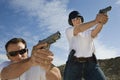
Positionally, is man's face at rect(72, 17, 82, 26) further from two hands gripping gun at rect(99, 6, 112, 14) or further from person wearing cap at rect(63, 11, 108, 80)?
two hands gripping gun at rect(99, 6, 112, 14)

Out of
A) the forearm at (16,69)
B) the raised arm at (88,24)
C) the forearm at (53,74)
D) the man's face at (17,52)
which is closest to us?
the forearm at (16,69)

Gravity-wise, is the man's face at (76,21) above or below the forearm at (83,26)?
above

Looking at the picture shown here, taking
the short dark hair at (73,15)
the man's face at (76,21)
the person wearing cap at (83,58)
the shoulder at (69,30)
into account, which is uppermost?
the short dark hair at (73,15)

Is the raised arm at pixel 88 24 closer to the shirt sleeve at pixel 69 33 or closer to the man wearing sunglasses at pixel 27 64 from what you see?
the shirt sleeve at pixel 69 33

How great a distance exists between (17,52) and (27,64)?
2.85 feet

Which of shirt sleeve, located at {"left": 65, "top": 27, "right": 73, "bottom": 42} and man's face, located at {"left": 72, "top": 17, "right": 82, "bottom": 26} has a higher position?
man's face, located at {"left": 72, "top": 17, "right": 82, "bottom": 26}

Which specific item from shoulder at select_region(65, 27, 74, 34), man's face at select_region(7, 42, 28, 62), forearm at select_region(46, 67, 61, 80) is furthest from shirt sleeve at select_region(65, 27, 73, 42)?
forearm at select_region(46, 67, 61, 80)

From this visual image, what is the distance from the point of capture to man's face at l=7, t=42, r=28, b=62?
4898 mm

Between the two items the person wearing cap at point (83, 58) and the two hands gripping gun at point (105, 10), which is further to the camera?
the person wearing cap at point (83, 58)

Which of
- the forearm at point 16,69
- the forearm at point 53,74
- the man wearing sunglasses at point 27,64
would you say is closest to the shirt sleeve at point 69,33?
the man wearing sunglasses at point 27,64

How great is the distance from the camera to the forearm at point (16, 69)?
13.6ft

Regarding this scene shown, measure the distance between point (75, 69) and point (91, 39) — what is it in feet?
2.62

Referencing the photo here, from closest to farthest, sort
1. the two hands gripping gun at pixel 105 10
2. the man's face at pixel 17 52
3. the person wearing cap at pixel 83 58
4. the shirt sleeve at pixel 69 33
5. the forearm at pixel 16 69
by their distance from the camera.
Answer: the forearm at pixel 16 69 → the man's face at pixel 17 52 → the two hands gripping gun at pixel 105 10 → the person wearing cap at pixel 83 58 → the shirt sleeve at pixel 69 33

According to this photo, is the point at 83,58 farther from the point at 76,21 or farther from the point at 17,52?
the point at 17,52
